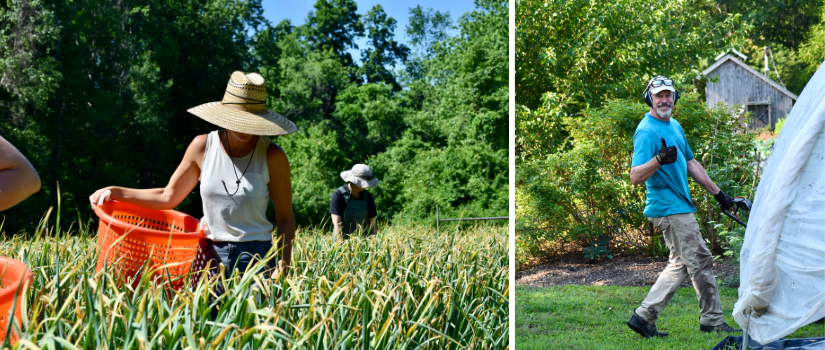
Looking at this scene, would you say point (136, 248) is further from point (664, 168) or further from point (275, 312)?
point (664, 168)

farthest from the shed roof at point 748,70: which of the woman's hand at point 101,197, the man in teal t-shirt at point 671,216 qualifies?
the woman's hand at point 101,197

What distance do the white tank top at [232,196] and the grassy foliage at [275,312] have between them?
0.21m

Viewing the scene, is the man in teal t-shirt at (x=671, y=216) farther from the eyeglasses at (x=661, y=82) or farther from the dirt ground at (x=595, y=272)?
the dirt ground at (x=595, y=272)

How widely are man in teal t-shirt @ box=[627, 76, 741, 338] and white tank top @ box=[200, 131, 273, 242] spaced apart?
1.88 metres

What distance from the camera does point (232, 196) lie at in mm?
2424

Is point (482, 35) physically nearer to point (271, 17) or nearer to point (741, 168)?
point (271, 17)

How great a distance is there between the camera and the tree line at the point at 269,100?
1672cm

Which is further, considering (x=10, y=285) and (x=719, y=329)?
(x=719, y=329)

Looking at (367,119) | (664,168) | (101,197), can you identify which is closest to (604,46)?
(664,168)

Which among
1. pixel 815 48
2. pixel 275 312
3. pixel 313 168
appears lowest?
pixel 313 168

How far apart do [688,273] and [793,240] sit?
1006 mm

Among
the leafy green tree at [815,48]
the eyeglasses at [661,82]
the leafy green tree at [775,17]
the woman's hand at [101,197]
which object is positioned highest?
the leafy green tree at [775,17]

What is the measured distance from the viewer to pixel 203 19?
2438 centimetres

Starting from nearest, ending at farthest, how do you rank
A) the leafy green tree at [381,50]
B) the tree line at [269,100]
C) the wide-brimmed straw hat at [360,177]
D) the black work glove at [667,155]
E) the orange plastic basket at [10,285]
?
the orange plastic basket at [10,285], the black work glove at [667,155], the wide-brimmed straw hat at [360,177], the tree line at [269,100], the leafy green tree at [381,50]
